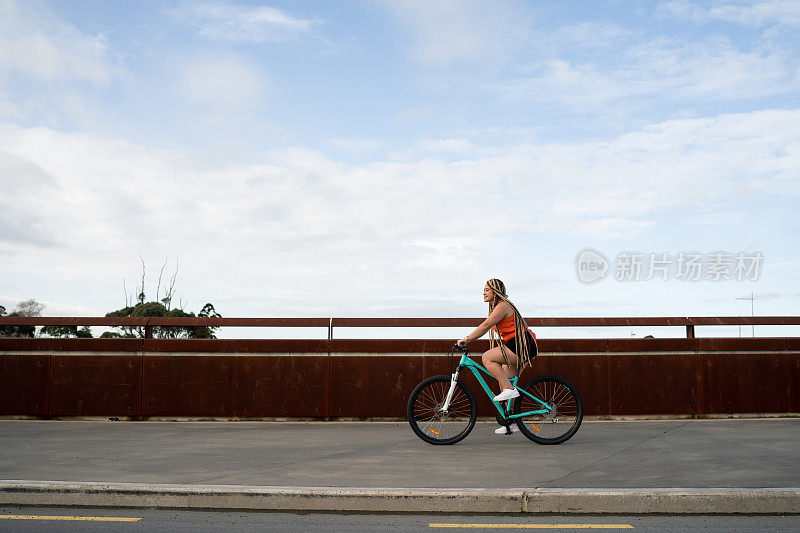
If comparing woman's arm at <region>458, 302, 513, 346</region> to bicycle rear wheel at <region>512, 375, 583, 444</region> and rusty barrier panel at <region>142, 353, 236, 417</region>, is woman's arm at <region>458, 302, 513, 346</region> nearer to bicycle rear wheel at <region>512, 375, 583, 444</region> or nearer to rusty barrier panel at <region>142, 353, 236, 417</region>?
bicycle rear wheel at <region>512, 375, 583, 444</region>

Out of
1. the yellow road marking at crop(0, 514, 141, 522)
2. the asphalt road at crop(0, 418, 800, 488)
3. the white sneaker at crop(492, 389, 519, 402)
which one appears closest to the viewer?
the yellow road marking at crop(0, 514, 141, 522)

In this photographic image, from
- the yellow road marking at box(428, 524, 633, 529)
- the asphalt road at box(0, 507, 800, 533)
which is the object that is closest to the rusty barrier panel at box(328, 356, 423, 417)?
the asphalt road at box(0, 507, 800, 533)

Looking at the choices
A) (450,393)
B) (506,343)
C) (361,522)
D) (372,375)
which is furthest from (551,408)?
(361,522)

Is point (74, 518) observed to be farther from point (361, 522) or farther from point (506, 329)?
point (506, 329)

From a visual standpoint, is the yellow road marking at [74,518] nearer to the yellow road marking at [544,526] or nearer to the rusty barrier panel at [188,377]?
the yellow road marking at [544,526]

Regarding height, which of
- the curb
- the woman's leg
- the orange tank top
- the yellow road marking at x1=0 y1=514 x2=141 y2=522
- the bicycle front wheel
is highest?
the orange tank top

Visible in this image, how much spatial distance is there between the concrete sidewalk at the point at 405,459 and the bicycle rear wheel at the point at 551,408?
191mm

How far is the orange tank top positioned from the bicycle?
0.47 meters

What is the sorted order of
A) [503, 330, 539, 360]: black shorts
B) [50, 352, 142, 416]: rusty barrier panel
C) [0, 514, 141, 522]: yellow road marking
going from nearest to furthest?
1. [0, 514, 141, 522]: yellow road marking
2. [503, 330, 539, 360]: black shorts
3. [50, 352, 142, 416]: rusty barrier panel

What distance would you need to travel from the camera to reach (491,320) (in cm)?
859

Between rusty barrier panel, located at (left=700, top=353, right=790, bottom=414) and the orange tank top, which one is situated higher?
the orange tank top

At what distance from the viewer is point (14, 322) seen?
1134 centimetres

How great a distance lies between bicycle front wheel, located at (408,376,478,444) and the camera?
336 inches

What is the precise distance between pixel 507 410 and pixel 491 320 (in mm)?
1055
